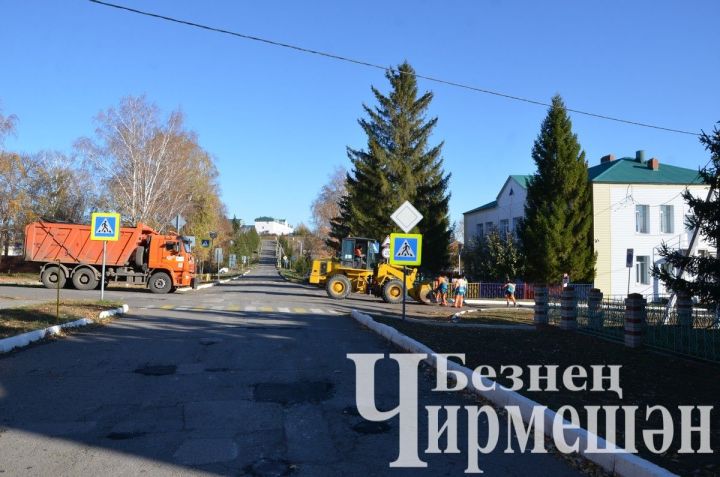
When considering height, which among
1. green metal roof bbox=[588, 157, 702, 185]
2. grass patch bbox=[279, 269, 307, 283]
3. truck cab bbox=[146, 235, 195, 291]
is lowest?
grass patch bbox=[279, 269, 307, 283]

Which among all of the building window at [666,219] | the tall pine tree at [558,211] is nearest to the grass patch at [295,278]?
the tall pine tree at [558,211]

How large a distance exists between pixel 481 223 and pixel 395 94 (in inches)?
648

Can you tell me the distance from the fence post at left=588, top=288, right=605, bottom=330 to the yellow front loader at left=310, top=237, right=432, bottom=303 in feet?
43.3

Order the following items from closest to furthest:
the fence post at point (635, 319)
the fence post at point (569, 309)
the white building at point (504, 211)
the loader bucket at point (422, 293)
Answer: the fence post at point (635, 319) < the fence post at point (569, 309) < the loader bucket at point (422, 293) < the white building at point (504, 211)

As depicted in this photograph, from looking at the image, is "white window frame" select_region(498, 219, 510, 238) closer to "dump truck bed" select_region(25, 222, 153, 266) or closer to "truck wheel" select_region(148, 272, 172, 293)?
"truck wheel" select_region(148, 272, 172, 293)

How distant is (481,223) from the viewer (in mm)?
55344

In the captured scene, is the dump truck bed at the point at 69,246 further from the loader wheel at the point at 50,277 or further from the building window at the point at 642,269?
the building window at the point at 642,269

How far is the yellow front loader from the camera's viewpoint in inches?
1101

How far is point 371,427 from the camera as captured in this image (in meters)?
6.01

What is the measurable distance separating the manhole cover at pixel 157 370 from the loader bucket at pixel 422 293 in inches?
798

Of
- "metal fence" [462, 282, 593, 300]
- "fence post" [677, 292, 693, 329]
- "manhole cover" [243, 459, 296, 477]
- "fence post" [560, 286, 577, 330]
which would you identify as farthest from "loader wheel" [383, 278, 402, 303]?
"manhole cover" [243, 459, 296, 477]

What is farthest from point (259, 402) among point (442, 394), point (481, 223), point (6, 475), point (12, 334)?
point (481, 223)

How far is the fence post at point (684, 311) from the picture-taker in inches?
432

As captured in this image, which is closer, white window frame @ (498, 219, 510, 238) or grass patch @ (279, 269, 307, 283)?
white window frame @ (498, 219, 510, 238)
